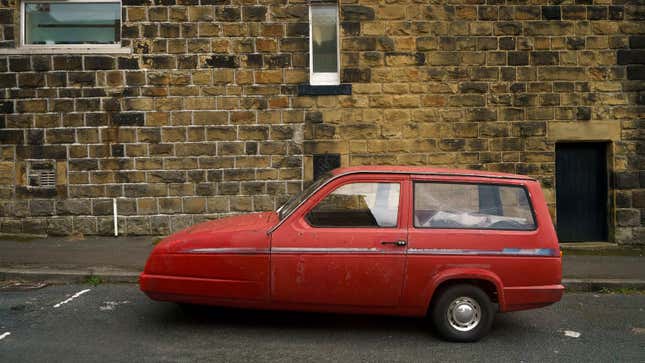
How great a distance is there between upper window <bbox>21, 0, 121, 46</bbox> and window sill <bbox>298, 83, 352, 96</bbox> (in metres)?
3.39

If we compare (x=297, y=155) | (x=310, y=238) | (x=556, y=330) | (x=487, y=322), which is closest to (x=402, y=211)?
(x=310, y=238)

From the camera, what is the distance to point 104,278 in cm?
714

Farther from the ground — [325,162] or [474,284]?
[325,162]

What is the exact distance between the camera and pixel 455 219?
17.1 ft

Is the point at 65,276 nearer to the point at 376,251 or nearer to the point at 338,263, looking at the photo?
the point at 338,263

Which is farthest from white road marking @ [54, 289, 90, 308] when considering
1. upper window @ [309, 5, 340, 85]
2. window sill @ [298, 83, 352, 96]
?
upper window @ [309, 5, 340, 85]

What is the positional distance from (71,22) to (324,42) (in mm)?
4569

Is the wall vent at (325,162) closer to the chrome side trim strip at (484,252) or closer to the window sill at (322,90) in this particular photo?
the window sill at (322,90)

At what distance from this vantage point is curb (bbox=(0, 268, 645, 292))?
23.4ft

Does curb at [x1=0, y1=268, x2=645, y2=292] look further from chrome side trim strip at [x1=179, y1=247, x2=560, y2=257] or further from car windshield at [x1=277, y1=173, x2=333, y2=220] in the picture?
car windshield at [x1=277, y1=173, x2=333, y2=220]

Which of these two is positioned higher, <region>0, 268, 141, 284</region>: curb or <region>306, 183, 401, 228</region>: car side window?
<region>306, 183, 401, 228</region>: car side window

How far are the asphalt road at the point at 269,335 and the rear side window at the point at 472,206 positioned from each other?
3.71ft

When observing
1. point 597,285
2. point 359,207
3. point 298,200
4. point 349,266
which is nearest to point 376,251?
point 349,266

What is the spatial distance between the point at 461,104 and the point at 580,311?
454 centimetres
